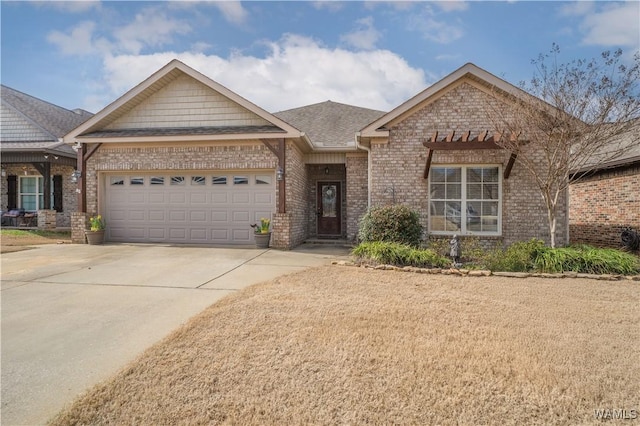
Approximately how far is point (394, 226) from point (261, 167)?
15.4 ft

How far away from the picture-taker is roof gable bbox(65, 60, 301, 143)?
10.7 m

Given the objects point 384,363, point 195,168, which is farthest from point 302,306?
point 195,168

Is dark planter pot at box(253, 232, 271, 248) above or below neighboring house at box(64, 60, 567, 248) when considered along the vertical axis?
below

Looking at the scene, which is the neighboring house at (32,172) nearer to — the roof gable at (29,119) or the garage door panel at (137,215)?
the roof gable at (29,119)

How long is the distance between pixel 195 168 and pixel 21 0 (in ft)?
17.9

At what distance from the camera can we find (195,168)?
10766mm

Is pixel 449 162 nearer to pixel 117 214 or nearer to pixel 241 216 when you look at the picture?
pixel 241 216

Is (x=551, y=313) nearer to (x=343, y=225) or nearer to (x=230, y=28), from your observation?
(x=343, y=225)

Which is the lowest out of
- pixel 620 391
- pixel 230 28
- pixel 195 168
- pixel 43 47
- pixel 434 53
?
pixel 620 391

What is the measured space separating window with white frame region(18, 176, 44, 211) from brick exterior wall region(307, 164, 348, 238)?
12881 mm

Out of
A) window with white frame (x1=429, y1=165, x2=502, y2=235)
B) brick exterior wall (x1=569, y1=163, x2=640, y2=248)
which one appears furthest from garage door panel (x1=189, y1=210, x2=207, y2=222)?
brick exterior wall (x1=569, y1=163, x2=640, y2=248)

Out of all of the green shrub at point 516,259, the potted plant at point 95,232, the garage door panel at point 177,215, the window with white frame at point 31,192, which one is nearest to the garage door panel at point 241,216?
the garage door panel at point 177,215

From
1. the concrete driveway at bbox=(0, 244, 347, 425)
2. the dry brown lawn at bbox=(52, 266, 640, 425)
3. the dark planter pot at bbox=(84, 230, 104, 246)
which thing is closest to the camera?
the dry brown lawn at bbox=(52, 266, 640, 425)

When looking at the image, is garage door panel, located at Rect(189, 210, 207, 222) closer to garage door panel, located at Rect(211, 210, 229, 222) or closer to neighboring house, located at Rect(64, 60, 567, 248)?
neighboring house, located at Rect(64, 60, 567, 248)
